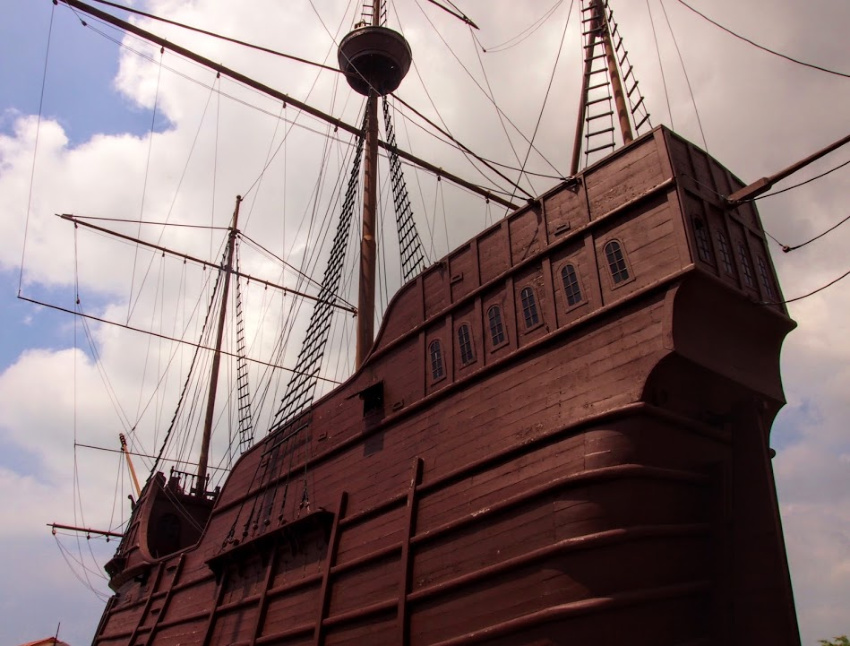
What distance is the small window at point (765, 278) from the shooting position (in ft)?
23.8

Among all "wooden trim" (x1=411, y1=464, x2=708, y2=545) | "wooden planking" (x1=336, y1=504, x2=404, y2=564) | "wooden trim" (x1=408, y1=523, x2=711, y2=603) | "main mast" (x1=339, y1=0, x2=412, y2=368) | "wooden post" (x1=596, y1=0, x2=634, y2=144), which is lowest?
"wooden trim" (x1=408, y1=523, x2=711, y2=603)

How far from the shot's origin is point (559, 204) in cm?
757

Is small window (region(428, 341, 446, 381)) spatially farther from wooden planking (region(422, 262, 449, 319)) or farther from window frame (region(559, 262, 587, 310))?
window frame (region(559, 262, 587, 310))

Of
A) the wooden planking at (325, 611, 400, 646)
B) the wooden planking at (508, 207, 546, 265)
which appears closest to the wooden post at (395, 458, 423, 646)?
the wooden planking at (325, 611, 400, 646)

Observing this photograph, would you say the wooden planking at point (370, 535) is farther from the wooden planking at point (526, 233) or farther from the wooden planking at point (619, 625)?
the wooden planking at point (526, 233)

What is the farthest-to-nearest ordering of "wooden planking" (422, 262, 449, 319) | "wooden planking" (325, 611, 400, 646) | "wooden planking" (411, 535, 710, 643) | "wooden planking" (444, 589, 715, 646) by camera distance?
"wooden planking" (422, 262, 449, 319), "wooden planking" (325, 611, 400, 646), "wooden planking" (411, 535, 710, 643), "wooden planking" (444, 589, 715, 646)

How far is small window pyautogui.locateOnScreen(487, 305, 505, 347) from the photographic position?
7603 mm

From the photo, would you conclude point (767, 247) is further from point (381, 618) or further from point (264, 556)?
point (264, 556)

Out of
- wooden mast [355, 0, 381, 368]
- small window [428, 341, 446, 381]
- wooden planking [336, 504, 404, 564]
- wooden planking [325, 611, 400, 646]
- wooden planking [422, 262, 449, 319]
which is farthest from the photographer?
wooden mast [355, 0, 381, 368]

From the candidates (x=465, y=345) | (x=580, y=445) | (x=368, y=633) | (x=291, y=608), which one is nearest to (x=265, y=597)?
(x=291, y=608)

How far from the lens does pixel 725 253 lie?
6.82 m

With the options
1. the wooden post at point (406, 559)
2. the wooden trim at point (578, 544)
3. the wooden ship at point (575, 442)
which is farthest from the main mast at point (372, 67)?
the wooden trim at point (578, 544)

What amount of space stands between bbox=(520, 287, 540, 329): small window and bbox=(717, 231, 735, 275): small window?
6.46 feet

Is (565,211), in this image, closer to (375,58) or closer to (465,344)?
(465,344)
